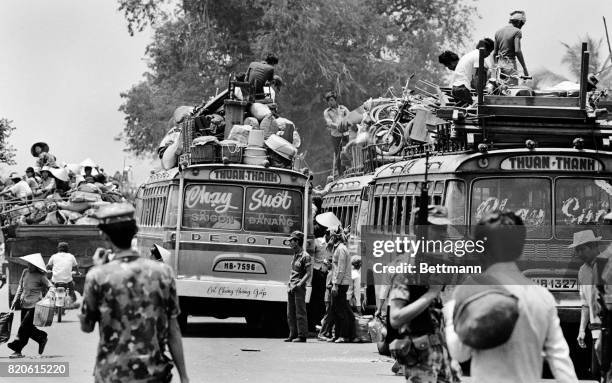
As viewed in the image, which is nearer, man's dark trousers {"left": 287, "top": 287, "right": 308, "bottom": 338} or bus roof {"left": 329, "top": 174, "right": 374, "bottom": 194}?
man's dark trousers {"left": 287, "top": 287, "right": 308, "bottom": 338}

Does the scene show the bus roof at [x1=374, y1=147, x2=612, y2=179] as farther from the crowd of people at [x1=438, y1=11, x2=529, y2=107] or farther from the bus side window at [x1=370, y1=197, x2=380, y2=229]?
the bus side window at [x1=370, y1=197, x2=380, y2=229]

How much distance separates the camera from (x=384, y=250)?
14719 millimetres

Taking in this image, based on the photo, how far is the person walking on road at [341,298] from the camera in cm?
1919

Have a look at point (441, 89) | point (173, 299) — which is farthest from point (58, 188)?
point (173, 299)

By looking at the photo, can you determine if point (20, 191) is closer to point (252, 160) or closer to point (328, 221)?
point (328, 221)

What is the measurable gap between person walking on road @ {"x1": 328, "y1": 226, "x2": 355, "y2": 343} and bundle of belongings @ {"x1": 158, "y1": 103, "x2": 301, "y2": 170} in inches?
73.6

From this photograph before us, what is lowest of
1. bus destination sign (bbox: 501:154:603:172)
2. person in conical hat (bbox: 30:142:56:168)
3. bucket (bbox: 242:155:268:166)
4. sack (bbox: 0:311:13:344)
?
sack (bbox: 0:311:13:344)

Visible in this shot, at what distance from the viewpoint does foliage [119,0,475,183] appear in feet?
151

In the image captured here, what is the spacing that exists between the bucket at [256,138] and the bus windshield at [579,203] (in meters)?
6.51

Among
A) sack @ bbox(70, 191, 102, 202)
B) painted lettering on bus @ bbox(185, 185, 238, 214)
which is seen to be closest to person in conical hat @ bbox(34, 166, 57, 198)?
sack @ bbox(70, 191, 102, 202)

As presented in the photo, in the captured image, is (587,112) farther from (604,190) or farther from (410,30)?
(410,30)

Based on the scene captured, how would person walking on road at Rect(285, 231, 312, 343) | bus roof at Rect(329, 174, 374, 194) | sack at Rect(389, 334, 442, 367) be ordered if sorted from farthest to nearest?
bus roof at Rect(329, 174, 374, 194)
person walking on road at Rect(285, 231, 312, 343)
sack at Rect(389, 334, 442, 367)

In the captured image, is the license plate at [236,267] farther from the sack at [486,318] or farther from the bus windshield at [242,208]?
the sack at [486,318]

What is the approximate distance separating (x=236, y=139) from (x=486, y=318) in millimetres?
14758
